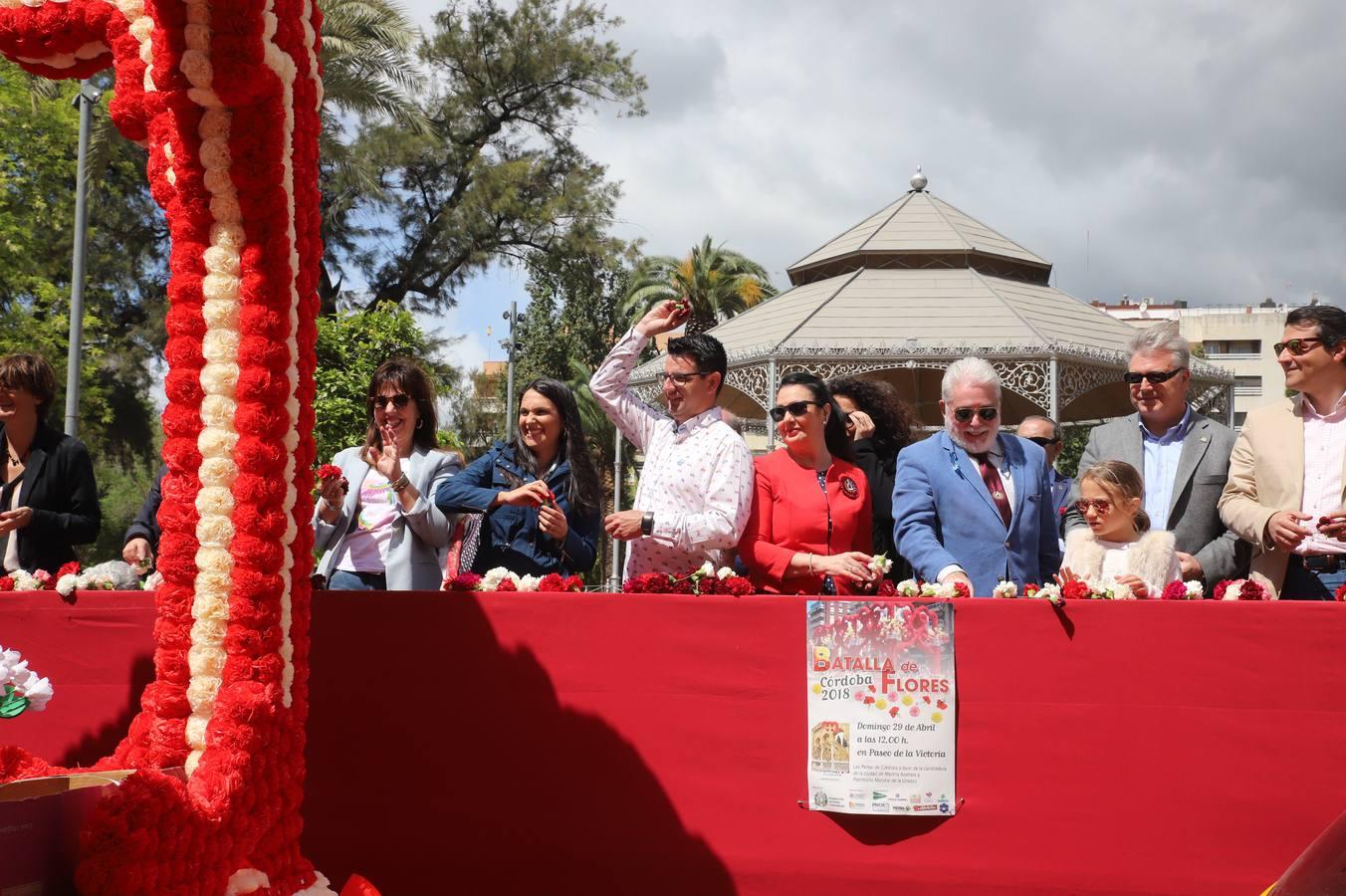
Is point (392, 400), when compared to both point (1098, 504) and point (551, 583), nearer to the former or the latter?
point (551, 583)

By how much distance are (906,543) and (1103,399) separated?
14.2 metres

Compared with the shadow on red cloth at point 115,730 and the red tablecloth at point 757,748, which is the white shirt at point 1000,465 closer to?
the red tablecloth at point 757,748

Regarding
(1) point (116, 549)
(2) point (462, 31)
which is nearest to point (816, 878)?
(2) point (462, 31)

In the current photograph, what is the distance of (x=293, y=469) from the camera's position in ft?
11.8

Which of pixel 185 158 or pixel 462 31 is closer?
pixel 185 158

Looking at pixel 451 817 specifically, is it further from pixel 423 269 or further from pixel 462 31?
Result: pixel 462 31

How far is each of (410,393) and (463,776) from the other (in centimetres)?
181

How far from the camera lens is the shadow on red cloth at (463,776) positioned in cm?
444

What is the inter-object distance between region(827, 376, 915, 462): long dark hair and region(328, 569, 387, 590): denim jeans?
241cm

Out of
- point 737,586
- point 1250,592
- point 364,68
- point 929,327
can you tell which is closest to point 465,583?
point 737,586

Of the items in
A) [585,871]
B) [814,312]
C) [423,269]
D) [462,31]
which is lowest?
[585,871]

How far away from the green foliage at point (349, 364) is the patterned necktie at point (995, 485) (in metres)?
11.0

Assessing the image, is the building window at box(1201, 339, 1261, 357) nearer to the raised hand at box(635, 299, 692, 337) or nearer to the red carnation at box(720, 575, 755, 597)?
the raised hand at box(635, 299, 692, 337)

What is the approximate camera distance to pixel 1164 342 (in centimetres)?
516
